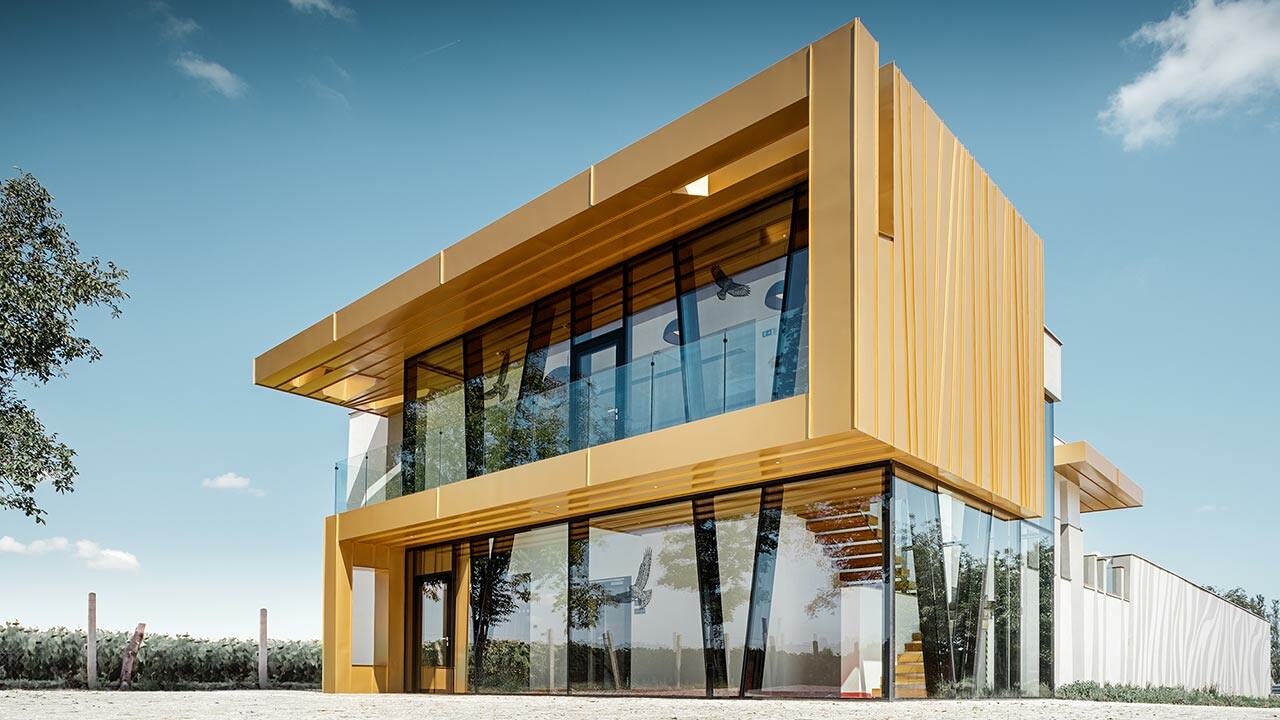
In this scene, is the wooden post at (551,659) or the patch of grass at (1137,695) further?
the patch of grass at (1137,695)

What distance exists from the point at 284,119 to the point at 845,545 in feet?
83.5

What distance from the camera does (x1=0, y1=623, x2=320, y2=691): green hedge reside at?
23.2m

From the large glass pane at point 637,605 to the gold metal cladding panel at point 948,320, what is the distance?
332 centimetres

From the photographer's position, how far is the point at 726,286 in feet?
41.7

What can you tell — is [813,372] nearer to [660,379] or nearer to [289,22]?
[660,379]

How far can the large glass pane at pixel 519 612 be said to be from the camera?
1441 cm

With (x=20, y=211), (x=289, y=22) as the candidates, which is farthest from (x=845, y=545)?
(x=289, y=22)

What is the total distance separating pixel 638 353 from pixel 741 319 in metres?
1.67

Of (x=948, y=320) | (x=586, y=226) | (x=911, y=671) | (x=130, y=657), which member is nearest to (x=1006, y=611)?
(x=911, y=671)

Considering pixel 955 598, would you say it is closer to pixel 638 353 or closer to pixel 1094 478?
pixel 638 353

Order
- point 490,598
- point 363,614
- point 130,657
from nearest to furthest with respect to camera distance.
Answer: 1. point 490,598
2. point 363,614
3. point 130,657

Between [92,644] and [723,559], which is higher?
[723,559]

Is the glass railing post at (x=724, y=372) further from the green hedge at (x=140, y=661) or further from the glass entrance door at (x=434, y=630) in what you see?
the green hedge at (x=140, y=661)

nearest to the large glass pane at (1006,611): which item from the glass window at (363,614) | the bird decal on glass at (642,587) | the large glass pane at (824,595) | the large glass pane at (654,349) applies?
the large glass pane at (824,595)
